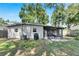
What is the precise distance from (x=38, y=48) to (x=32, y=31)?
263 millimetres

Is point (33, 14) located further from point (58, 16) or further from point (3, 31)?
point (3, 31)

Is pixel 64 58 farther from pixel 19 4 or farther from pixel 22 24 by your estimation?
pixel 19 4

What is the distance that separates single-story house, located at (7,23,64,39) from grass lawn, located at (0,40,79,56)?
0.08 m

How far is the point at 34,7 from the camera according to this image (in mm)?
2752

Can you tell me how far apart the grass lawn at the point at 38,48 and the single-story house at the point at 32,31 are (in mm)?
76

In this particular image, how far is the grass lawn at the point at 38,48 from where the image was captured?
2.73 metres

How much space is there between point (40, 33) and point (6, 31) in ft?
1.61

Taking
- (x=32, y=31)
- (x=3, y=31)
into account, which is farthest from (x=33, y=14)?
(x=3, y=31)

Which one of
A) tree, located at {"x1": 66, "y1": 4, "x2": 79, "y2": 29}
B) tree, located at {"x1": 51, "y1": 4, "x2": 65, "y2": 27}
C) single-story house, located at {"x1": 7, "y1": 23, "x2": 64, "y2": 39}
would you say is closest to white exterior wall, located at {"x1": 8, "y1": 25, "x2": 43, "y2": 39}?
single-story house, located at {"x1": 7, "y1": 23, "x2": 64, "y2": 39}

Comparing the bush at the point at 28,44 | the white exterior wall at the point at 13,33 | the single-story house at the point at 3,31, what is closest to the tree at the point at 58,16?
the bush at the point at 28,44

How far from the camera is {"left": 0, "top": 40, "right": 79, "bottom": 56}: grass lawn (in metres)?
2.73

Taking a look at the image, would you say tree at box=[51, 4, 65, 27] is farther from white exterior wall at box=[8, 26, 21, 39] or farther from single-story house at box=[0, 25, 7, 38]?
single-story house at box=[0, 25, 7, 38]

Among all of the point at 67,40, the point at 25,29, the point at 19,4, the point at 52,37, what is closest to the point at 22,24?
the point at 25,29

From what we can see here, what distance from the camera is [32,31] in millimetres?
2754
